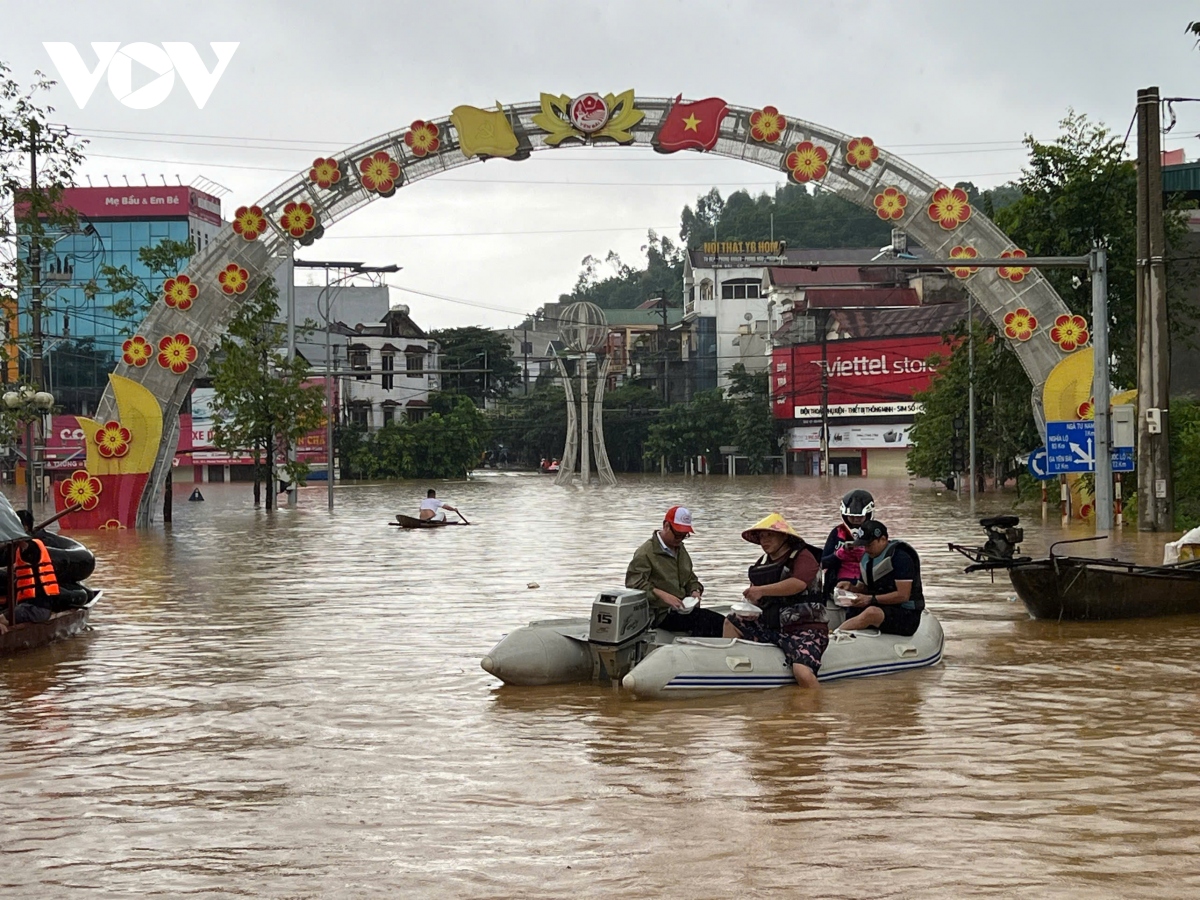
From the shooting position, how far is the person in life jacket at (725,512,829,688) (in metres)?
12.1

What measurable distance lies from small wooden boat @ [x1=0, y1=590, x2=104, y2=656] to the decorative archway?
19.3 m

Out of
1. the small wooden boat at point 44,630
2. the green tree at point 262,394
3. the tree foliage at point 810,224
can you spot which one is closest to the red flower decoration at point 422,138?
the green tree at point 262,394

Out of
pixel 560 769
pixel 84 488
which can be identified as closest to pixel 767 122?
pixel 84 488

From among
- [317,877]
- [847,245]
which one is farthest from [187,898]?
[847,245]

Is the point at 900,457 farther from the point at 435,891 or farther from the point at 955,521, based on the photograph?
the point at 435,891

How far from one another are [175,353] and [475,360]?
245 ft

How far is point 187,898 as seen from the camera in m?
6.93

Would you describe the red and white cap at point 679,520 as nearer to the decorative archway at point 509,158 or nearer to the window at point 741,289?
the decorative archway at point 509,158

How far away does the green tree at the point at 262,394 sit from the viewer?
46719mm

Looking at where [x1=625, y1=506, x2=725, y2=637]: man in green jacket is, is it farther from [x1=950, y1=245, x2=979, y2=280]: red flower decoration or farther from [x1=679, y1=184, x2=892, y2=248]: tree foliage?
[x1=679, y1=184, x2=892, y2=248]: tree foliage

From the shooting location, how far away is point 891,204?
3419cm

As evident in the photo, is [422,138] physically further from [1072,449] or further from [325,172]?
[1072,449]

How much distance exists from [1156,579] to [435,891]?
11043mm

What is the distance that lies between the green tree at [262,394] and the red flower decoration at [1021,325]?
2279 centimetres
